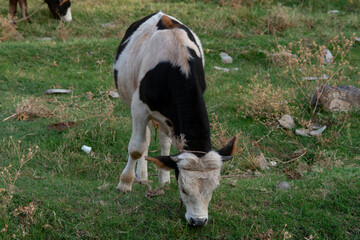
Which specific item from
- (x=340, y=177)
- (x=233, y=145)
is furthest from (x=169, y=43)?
(x=340, y=177)

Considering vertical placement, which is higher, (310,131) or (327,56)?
(310,131)

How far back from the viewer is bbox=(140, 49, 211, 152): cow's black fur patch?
4.00 m

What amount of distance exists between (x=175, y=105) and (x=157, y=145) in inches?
100

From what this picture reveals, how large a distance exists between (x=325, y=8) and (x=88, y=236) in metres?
12.2

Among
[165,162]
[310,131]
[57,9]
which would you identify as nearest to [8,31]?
[57,9]

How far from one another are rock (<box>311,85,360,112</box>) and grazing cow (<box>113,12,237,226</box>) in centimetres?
339

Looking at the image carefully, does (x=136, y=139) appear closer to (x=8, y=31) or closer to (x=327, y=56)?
(x=327, y=56)

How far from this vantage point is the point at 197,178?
12.3 feet

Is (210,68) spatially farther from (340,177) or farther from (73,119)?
(340,177)

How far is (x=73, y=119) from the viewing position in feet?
22.8

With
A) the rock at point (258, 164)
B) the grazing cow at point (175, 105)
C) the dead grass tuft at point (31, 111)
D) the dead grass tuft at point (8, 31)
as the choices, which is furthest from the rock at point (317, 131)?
the dead grass tuft at point (8, 31)

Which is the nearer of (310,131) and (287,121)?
(310,131)

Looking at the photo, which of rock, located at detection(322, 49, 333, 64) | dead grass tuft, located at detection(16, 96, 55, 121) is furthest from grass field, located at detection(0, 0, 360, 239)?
rock, located at detection(322, 49, 333, 64)

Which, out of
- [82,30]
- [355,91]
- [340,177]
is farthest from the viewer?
[82,30]
